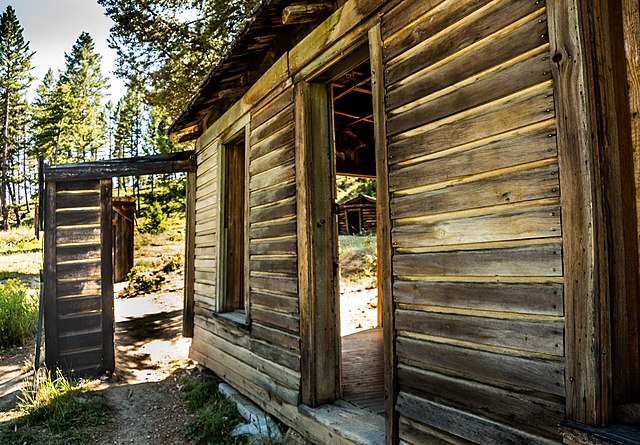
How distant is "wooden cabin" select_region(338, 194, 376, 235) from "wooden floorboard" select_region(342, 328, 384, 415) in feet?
56.3

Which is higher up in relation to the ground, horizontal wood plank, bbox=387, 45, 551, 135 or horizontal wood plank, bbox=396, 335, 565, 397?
horizontal wood plank, bbox=387, 45, 551, 135

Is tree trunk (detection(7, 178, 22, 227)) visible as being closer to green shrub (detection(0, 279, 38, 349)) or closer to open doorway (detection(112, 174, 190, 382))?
open doorway (detection(112, 174, 190, 382))

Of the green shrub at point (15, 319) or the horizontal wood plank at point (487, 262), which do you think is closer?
the horizontal wood plank at point (487, 262)

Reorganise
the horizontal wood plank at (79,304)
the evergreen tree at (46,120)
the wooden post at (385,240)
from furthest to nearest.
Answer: the evergreen tree at (46,120) < the horizontal wood plank at (79,304) < the wooden post at (385,240)

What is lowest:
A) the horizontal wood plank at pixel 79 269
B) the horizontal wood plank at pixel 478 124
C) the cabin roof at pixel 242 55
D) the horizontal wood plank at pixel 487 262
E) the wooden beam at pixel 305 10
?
the horizontal wood plank at pixel 79 269

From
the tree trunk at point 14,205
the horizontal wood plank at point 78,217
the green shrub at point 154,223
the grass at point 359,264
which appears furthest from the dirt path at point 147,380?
the tree trunk at point 14,205

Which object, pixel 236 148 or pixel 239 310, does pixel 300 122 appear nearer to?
pixel 236 148

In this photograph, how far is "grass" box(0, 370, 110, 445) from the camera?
4.27m

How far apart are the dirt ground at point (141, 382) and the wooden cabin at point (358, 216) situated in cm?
1446

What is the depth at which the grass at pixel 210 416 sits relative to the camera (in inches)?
164

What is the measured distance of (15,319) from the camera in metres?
8.29

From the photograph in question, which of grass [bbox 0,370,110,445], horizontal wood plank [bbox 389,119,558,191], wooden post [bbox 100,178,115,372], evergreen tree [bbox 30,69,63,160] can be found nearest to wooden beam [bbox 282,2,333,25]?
horizontal wood plank [bbox 389,119,558,191]

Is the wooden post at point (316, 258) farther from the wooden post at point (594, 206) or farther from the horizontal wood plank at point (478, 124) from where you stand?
the wooden post at point (594, 206)

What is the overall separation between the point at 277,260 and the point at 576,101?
2.86m
